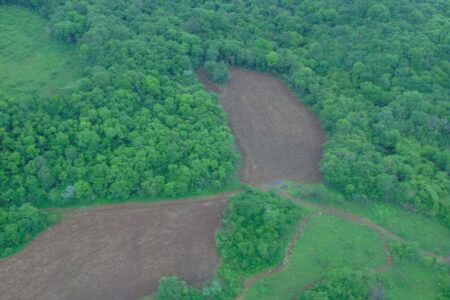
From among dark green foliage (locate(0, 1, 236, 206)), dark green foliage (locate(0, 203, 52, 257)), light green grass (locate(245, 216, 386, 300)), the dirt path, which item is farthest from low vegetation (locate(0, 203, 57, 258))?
light green grass (locate(245, 216, 386, 300))

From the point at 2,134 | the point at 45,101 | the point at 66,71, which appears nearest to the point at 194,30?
the point at 66,71

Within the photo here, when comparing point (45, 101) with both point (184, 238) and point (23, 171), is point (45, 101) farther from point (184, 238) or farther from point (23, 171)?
point (184, 238)

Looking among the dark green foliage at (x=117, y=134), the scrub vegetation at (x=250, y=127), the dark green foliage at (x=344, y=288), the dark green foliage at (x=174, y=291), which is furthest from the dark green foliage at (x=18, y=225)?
the dark green foliage at (x=344, y=288)

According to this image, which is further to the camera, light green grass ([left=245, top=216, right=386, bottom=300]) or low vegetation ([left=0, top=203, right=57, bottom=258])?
low vegetation ([left=0, top=203, right=57, bottom=258])

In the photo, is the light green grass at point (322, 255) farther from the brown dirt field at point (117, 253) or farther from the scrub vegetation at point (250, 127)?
the brown dirt field at point (117, 253)

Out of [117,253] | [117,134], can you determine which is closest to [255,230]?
[117,253]

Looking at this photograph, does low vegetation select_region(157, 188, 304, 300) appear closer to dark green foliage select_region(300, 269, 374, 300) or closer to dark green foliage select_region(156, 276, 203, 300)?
dark green foliage select_region(156, 276, 203, 300)
